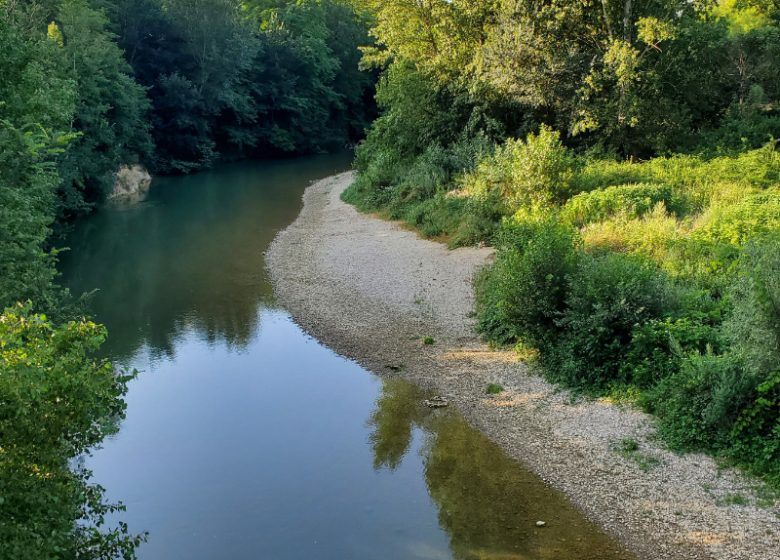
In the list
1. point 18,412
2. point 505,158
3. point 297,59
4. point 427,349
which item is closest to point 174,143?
point 297,59

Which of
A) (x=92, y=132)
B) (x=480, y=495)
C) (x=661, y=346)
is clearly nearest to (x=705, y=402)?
(x=661, y=346)

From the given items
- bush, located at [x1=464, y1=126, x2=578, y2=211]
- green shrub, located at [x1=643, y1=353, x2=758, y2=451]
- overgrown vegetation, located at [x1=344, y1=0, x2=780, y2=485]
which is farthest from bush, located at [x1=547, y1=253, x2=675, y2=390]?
bush, located at [x1=464, y1=126, x2=578, y2=211]

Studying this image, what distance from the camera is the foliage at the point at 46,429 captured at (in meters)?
5.79

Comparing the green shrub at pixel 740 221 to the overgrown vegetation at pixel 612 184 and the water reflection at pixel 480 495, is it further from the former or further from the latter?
the water reflection at pixel 480 495

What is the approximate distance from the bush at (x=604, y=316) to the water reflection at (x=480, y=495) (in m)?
2.25

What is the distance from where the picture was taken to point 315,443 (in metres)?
12.2

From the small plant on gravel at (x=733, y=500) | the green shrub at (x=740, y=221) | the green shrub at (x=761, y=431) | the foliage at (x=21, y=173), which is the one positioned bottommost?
the small plant on gravel at (x=733, y=500)

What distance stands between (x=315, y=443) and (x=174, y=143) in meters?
41.6

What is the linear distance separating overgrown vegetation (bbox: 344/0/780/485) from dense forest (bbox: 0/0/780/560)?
0.21ft

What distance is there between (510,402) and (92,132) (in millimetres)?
25156

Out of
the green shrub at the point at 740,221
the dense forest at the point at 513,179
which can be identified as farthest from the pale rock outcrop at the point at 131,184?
the green shrub at the point at 740,221

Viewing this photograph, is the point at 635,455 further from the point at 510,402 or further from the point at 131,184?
the point at 131,184

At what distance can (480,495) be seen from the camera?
34.3 ft

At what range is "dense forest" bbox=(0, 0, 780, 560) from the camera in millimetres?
7145
